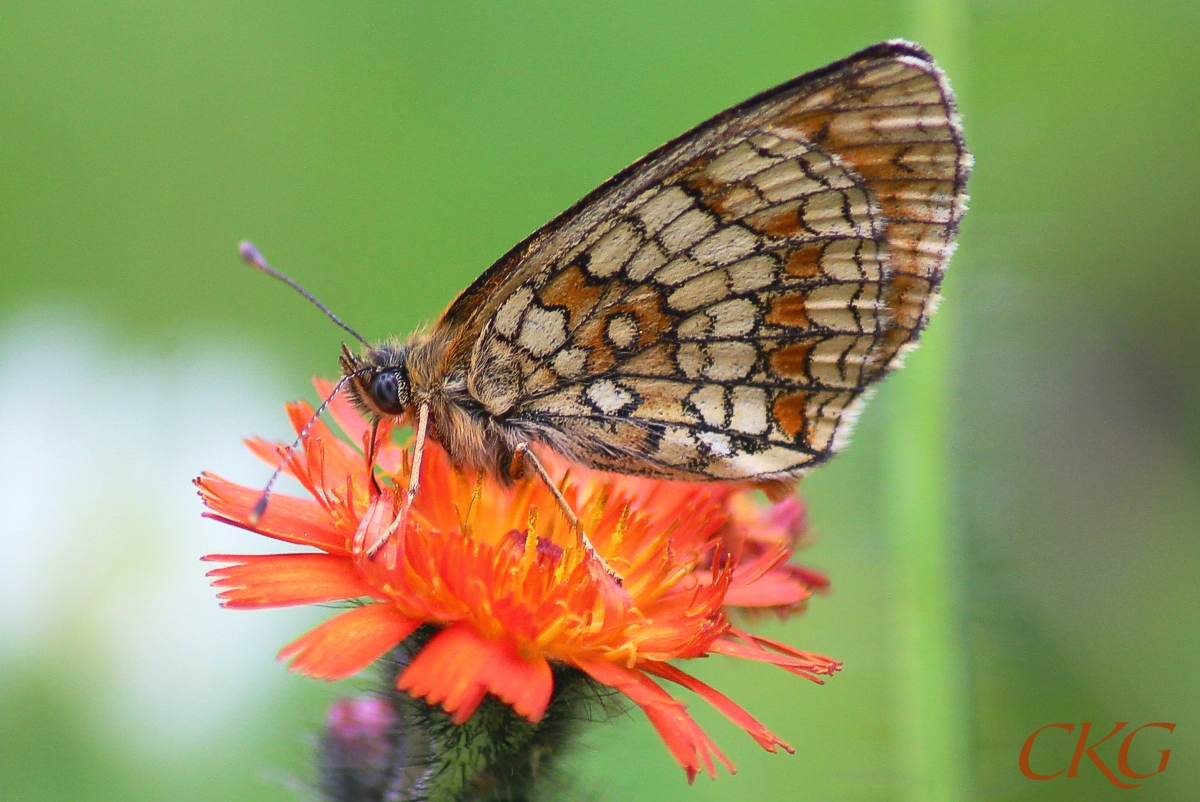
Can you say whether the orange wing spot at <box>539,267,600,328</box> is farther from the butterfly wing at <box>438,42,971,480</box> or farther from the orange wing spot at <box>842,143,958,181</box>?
the orange wing spot at <box>842,143,958,181</box>

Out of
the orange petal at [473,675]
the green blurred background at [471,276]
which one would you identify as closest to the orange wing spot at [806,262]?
the green blurred background at [471,276]

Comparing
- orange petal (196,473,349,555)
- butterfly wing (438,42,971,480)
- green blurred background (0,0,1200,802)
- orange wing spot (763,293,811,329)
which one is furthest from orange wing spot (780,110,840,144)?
orange petal (196,473,349,555)

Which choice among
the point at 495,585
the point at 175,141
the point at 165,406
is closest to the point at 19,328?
the point at 165,406

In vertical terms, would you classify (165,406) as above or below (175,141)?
below

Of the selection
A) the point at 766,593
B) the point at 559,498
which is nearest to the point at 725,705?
the point at 766,593

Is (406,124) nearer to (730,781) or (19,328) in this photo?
(19,328)

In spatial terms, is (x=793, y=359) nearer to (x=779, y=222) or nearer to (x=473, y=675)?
(x=779, y=222)

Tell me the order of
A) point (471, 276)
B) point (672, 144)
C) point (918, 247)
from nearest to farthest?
point (672, 144) < point (918, 247) < point (471, 276)
